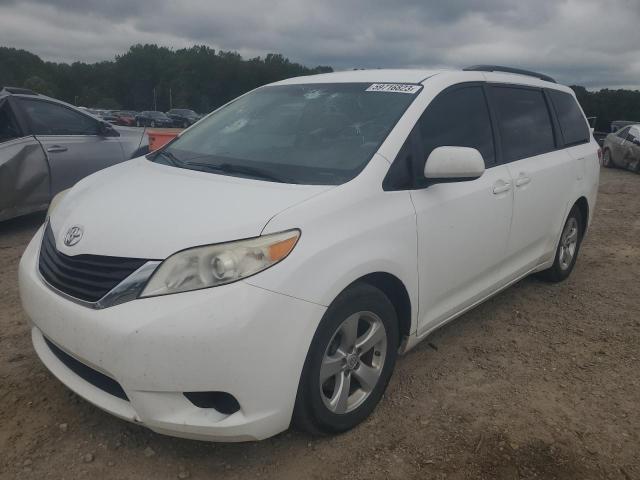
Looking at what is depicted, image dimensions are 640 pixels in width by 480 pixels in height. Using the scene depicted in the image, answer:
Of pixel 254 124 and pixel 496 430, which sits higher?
pixel 254 124

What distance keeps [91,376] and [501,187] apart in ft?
8.19

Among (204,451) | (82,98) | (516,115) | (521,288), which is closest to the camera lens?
(204,451)

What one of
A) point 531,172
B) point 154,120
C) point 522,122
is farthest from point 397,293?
point 154,120

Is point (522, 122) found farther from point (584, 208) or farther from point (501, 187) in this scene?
point (584, 208)

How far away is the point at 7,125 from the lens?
564 cm

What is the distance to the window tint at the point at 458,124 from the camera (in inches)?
115

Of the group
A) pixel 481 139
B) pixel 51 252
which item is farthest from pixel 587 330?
pixel 51 252

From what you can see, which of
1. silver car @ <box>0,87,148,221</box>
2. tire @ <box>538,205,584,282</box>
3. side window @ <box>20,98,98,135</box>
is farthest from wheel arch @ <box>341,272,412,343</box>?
side window @ <box>20,98,98,135</box>

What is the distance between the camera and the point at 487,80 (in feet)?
11.6

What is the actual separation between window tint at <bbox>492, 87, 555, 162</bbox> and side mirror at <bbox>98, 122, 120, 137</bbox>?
4760 millimetres

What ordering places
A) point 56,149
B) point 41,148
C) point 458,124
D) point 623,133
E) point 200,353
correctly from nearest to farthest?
point 200,353 → point 458,124 → point 41,148 → point 56,149 → point 623,133

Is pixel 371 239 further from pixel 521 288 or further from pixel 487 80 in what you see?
pixel 521 288

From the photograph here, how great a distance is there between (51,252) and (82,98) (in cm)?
9168

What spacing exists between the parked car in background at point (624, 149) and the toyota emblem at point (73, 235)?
14.4 meters
